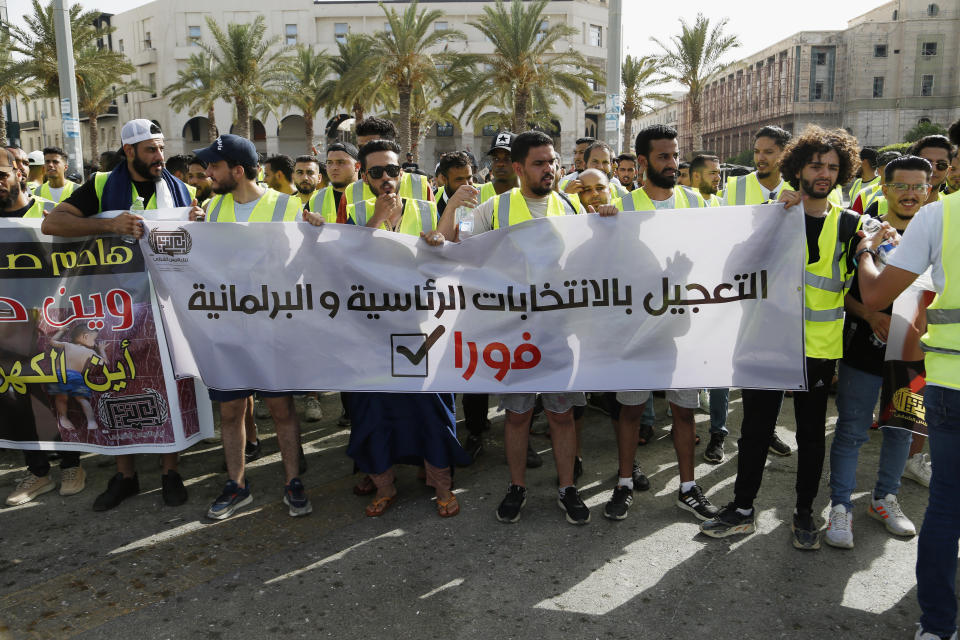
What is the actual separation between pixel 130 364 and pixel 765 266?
369 centimetres

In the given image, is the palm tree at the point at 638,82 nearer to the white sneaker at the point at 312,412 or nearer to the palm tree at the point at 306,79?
the palm tree at the point at 306,79

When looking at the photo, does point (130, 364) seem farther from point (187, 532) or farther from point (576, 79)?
point (576, 79)

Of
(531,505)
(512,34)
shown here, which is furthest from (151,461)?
(512,34)

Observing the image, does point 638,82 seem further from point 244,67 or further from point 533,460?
point 533,460

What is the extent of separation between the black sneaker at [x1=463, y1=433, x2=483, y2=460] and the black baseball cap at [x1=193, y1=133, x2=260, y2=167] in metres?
2.43

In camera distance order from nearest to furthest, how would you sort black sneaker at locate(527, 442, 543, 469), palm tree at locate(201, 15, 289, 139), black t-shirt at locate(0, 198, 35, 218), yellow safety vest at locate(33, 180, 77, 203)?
black t-shirt at locate(0, 198, 35, 218)
black sneaker at locate(527, 442, 543, 469)
yellow safety vest at locate(33, 180, 77, 203)
palm tree at locate(201, 15, 289, 139)

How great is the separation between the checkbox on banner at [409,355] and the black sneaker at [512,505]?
0.86 m

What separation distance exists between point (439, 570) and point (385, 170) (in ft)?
7.48

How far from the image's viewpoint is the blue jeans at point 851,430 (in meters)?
3.75

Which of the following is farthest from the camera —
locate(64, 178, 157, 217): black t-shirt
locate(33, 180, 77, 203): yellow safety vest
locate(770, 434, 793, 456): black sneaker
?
locate(33, 180, 77, 203): yellow safety vest

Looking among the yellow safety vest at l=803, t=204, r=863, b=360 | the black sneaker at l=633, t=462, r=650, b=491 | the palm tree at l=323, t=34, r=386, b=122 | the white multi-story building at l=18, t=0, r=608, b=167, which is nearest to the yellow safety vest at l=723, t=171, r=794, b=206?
the yellow safety vest at l=803, t=204, r=863, b=360

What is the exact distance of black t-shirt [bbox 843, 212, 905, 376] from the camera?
366 centimetres

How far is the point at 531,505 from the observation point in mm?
4301

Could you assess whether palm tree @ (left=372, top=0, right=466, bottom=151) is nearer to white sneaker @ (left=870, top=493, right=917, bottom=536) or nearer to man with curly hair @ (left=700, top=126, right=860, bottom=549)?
man with curly hair @ (left=700, top=126, right=860, bottom=549)
